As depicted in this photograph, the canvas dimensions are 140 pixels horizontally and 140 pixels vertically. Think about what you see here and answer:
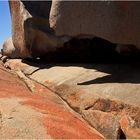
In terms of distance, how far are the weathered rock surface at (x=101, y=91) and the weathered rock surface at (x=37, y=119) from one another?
137 mm

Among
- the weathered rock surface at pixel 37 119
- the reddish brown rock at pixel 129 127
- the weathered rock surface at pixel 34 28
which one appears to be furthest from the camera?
the weathered rock surface at pixel 34 28

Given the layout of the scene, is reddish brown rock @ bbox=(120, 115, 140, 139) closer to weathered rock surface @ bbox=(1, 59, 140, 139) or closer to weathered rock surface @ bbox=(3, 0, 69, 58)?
weathered rock surface @ bbox=(1, 59, 140, 139)

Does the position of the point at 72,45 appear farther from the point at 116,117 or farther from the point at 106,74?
the point at 116,117

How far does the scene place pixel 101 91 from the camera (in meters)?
5.05

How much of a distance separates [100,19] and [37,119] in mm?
1851

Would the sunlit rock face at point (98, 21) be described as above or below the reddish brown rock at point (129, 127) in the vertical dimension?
above

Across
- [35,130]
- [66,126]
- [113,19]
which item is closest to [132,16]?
[113,19]

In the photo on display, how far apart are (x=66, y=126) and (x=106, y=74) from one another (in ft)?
6.31

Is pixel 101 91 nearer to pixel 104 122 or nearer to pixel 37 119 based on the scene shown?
pixel 104 122

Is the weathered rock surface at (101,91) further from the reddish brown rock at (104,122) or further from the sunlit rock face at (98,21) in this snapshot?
the sunlit rock face at (98,21)

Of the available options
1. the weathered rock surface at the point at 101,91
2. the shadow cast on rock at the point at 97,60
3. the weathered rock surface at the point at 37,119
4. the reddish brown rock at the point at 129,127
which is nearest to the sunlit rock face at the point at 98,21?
the shadow cast on rock at the point at 97,60

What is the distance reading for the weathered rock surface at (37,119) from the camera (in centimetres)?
370

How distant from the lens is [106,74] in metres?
5.82

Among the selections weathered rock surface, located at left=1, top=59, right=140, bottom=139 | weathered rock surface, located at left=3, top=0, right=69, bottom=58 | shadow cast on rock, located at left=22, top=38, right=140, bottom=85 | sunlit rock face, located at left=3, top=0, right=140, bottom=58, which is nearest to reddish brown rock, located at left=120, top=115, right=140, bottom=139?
weathered rock surface, located at left=1, top=59, right=140, bottom=139
